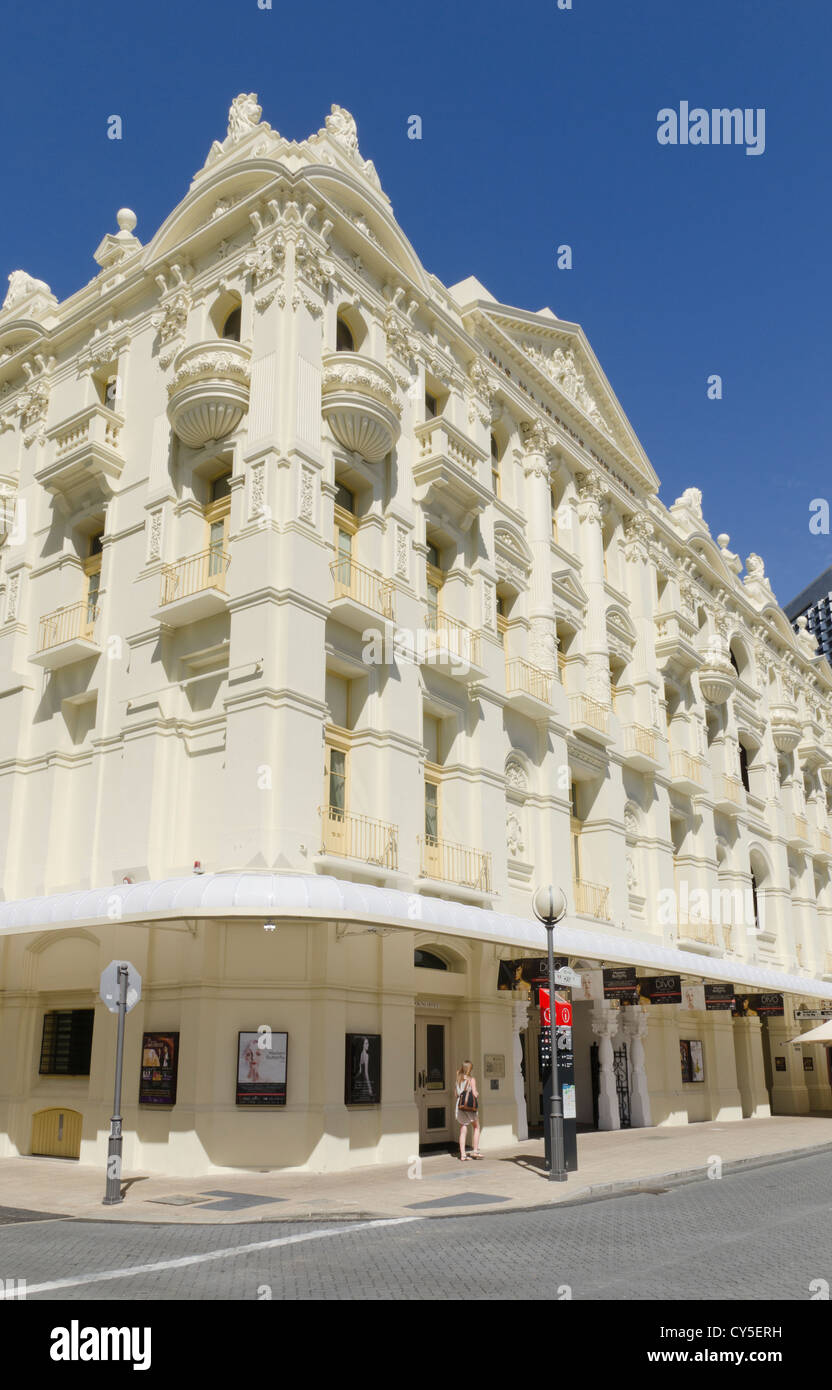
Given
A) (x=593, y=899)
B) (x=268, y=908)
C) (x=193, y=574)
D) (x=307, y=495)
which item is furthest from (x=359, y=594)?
(x=593, y=899)

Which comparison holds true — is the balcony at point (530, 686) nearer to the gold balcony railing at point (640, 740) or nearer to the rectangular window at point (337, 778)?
the gold balcony railing at point (640, 740)

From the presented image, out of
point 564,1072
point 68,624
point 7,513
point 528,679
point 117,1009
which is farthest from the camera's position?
point 528,679

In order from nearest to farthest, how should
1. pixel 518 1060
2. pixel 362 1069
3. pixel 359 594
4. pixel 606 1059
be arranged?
1. pixel 362 1069
2. pixel 359 594
3. pixel 518 1060
4. pixel 606 1059

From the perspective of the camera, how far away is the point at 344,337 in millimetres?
22812

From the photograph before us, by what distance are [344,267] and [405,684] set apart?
348 inches

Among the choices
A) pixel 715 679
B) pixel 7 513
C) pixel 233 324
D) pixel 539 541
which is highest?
pixel 233 324

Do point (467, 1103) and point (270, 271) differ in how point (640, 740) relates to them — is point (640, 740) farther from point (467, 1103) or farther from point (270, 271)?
point (270, 271)

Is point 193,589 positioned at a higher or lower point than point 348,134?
lower

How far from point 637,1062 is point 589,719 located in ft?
28.4

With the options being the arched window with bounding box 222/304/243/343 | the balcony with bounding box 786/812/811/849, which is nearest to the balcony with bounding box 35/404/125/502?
the arched window with bounding box 222/304/243/343

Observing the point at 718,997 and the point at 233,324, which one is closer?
the point at 233,324
